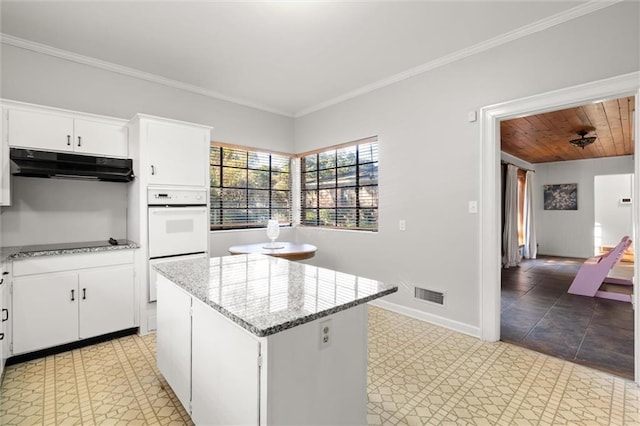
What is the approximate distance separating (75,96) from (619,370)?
5.37m

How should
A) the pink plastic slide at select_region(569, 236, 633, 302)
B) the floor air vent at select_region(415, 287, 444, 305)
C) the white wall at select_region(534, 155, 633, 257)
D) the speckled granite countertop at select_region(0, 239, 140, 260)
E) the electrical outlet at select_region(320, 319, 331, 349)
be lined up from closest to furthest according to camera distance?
the electrical outlet at select_region(320, 319, 331, 349) → the speckled granite countertop at select_region(0, 239, 140, 260) → the floor air vent at select_region(415, 287, 444, 305) → the pink plastic slide at select_region(569, 236, 633, 302) → the white wall at select_region(534, 155, 633, 257)

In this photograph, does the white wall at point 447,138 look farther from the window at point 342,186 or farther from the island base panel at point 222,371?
the island base panel at point 222,371

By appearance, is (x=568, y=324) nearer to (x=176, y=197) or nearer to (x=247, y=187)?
(x=247, y=187)

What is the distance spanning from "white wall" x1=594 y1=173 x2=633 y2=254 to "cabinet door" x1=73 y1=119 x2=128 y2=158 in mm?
10160

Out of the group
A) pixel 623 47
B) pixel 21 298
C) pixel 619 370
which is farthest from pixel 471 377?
pixel 21 298

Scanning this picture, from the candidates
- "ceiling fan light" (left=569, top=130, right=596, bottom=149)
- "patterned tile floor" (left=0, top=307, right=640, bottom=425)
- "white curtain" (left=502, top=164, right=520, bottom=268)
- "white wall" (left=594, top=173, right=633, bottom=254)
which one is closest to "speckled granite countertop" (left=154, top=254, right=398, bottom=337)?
"patterned tile floor" (left=0, top=307, right=640, bottom=425)

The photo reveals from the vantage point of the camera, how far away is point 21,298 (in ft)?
8.02

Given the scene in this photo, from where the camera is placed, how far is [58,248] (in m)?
2.73

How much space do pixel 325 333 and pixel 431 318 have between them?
2.36 meters

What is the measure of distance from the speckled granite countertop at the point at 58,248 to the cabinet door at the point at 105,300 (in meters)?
0.20

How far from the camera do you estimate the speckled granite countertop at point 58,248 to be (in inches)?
96.0

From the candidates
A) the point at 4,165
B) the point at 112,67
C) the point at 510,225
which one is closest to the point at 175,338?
the point at 4,165

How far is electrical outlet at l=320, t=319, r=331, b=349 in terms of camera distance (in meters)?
1.35

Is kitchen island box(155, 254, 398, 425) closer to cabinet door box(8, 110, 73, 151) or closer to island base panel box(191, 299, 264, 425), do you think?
island base panel box(191, 299, 264, 425)
